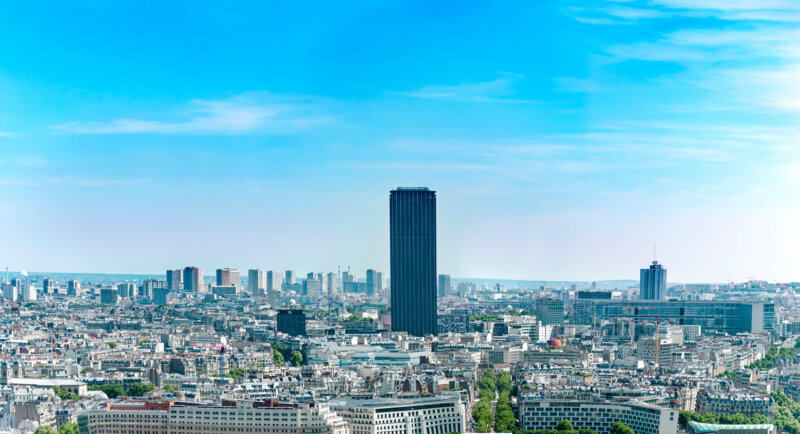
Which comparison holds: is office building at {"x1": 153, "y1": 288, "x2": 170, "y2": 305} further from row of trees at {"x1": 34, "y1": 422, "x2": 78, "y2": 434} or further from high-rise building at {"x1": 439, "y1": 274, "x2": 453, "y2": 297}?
row of trees at {"x1": 34, "y1": 422, "x2": 78, "y2": 434}

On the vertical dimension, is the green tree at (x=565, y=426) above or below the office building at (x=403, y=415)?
below

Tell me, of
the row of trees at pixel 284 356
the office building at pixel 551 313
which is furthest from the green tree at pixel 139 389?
the office building at pixel 551 313

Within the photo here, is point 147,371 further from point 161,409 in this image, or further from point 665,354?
point 665,354

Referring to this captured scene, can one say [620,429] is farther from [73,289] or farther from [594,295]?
[73,289]

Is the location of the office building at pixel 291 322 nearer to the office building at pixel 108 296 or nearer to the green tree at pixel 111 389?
the green tree at pixel 111 389

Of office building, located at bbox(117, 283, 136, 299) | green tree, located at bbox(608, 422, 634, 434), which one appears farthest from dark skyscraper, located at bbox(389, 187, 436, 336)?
office building, located at bbox(117, 283, 136, 299)
